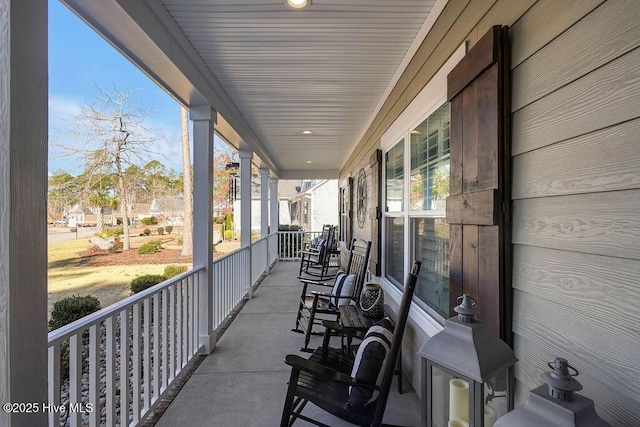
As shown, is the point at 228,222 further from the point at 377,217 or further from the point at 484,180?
the point at 484,180

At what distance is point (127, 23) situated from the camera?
1.74 metres

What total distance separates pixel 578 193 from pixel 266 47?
2.22 metres

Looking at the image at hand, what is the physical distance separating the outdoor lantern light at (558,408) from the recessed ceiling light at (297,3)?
2050 mm

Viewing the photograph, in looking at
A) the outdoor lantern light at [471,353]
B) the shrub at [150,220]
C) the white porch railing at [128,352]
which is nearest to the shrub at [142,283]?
the white porch railing at [128,352]

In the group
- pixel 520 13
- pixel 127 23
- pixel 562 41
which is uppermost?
pixel 127 23

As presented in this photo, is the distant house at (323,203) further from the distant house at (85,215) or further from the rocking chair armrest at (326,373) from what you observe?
the rocking chair armrest at (326,373)

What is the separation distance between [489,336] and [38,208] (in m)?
1.57

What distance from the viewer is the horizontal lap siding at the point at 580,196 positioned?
0.80 m

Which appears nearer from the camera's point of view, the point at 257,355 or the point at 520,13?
the point at 520,13

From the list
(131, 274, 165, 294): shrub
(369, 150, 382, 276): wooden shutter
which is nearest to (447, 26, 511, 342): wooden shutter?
(369, 150, 382, 276): wooden shutter

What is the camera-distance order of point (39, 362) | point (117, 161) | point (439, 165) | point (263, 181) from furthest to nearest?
1. point (263, 181)
2. point (117, 161)
3. point (439, 165)
4. point (39, 362)

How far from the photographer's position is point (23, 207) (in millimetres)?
1067

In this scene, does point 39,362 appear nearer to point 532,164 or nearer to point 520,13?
point 532,164

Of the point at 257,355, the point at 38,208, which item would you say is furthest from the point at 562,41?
the point at 257,355
